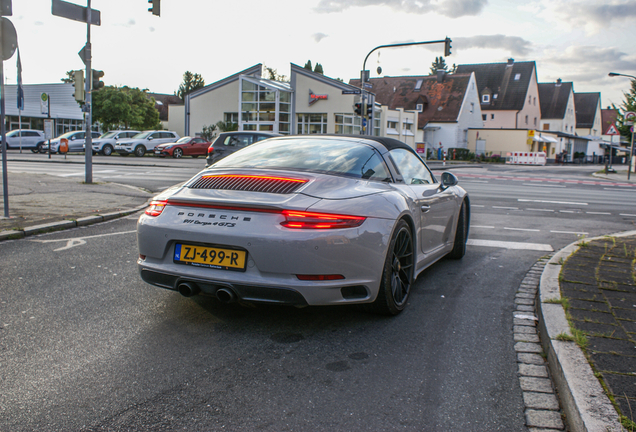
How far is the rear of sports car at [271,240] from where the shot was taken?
11.4 feet

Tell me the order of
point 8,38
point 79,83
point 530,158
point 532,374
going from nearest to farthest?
point 532,374 → point 8,38 → point 79,83 → point 530,158

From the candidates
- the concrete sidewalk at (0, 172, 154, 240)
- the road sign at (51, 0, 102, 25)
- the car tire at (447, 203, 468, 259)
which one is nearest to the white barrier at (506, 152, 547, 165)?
the concrete sidewalk at (0, 172, 154, 240)

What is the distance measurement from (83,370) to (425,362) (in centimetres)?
197

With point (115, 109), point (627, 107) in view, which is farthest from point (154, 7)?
point (115, 109)

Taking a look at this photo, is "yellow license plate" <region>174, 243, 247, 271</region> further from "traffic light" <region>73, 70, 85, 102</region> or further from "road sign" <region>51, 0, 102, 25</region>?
"traffic light" <region>73, 70, 85, 102</region>

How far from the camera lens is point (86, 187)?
1341cm

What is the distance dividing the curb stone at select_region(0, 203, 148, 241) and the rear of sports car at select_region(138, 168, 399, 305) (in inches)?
156

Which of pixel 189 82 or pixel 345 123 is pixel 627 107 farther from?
pixel 189 82

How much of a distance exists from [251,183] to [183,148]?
34.7 m

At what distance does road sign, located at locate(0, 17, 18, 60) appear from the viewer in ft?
25.0

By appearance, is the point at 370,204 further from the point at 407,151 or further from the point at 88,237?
the point at 88,237

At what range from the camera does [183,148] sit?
37250 millimetres

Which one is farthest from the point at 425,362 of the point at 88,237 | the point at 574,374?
the point at 88,237

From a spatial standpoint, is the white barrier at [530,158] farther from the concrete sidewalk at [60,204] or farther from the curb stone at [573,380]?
the curb stone at [573,380]
